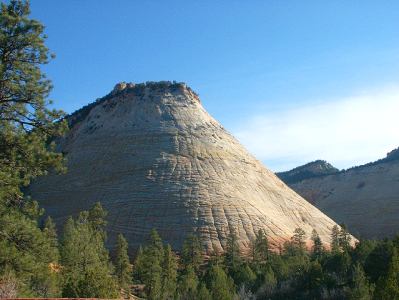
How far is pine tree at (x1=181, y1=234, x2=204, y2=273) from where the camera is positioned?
58375 millimetres

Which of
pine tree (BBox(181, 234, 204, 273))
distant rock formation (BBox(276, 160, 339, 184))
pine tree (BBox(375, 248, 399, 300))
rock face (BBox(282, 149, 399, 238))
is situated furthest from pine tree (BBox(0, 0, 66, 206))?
distant rock formation (BBox(276, 160, 339, 184))

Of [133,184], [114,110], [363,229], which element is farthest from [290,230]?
[114,110]

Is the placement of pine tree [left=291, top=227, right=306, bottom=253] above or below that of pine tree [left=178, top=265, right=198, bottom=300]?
above

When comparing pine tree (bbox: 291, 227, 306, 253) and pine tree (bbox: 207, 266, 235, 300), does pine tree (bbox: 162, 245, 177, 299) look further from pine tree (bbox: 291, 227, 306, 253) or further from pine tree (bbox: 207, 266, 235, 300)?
pine tree (bbox: 291, 227, 306, 253)

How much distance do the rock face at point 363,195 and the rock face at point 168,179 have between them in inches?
872

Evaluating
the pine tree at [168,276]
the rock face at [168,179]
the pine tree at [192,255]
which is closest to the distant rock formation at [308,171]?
the rock face at [168,179]

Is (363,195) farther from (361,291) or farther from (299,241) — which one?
(361,291)

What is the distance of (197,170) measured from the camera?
266ft

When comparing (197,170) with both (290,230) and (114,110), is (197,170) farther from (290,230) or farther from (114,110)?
(114,110)

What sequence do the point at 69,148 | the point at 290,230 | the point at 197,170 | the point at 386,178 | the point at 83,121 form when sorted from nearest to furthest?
1. the point at 290,230
2. the point at 197,170
3. the point at 69,148
4. the point at 83,121
5. the point at 386,178

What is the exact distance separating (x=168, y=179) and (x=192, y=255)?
21.2 meters

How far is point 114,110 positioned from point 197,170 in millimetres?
27964

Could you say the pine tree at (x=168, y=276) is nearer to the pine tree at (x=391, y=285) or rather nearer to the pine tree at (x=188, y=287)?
the pine tree at (x=188, y=287)

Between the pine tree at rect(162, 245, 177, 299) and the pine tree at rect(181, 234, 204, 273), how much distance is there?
4.03m
